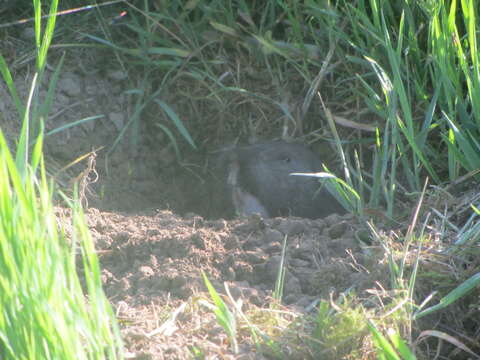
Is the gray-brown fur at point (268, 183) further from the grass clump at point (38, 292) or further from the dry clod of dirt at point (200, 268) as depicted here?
the grass clump at point (38, 292)

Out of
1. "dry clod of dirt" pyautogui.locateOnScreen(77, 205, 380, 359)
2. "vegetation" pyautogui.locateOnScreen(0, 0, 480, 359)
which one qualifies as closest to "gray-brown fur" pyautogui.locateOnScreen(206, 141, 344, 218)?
"vegetation" pyautogui.locateOnScreen(0, 0, 480, 359)

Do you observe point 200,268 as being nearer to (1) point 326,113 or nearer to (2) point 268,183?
(1) point 326,113

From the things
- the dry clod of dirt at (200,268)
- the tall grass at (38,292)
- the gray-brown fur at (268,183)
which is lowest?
the gray-brown fur at (268,183)

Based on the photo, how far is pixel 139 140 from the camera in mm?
3910

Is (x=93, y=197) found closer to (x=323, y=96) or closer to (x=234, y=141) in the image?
(x=234, y=141)

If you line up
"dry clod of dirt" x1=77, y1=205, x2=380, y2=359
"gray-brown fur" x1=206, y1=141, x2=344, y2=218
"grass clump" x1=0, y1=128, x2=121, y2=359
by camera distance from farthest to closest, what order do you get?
"gray-brown fur" x1=206, y1=141, x2=344, y2=218 → "dry clod of dirt" x1=77, y1=205, x2=380, y2=359 → "grass clump" x1=0, y1=128, x2=121, y2=359

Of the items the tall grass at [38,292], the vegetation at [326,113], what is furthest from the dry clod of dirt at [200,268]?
the tall grass at [38,292]

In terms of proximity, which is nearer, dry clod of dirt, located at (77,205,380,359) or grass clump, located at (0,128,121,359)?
grass clump, located at (0,128,121,359)

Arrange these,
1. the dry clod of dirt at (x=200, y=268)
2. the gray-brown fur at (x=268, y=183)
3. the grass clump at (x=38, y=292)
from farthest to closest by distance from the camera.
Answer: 1. the gray-brown fur at (x=268, y=183)
2. the dry clod of dirt at (x=200, y=268)
3. the grass clump at (x=38, y=292)

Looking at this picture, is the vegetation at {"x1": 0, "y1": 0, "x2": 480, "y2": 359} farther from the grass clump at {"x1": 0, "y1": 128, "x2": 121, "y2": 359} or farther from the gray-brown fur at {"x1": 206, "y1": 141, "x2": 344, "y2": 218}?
the gray-brown fur at {"x1": 206, "y1": 141, "x2": 344, "y2": 218}

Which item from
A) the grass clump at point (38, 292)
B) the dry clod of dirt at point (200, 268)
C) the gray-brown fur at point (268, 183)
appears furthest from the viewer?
the gray-brown fur at point (268, 183)

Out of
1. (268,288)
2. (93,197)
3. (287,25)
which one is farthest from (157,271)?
(287,25)

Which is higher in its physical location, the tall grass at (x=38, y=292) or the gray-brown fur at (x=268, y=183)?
the tall grass at (x=38, y=292)

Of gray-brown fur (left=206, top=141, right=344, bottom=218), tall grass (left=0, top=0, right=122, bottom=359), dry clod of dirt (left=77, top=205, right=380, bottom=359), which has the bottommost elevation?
gray-brown fur (left=206, top=141, right=344, bottom=218)
